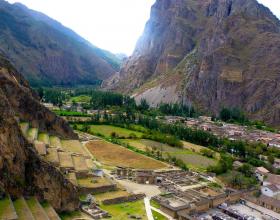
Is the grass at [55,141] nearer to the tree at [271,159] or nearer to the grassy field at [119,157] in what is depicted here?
the grassy field at [119,157]

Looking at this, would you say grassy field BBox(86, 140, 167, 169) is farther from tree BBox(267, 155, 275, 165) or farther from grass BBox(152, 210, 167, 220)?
tree BBox(267, 155, 275, 165)

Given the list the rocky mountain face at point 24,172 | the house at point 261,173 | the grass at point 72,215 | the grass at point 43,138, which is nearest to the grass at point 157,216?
the grass at point 72,215

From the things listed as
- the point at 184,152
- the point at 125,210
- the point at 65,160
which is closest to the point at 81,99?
the point at 184,152

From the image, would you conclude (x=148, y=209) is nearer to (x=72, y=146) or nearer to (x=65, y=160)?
(x=65, y=160)

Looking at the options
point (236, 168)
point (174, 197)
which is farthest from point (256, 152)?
point (174, 197)

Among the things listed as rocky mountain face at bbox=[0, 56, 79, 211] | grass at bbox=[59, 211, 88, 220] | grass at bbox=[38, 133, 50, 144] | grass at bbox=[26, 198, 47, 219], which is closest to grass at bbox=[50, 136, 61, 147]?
grass at bbox=[38, 133, 50, 144]
